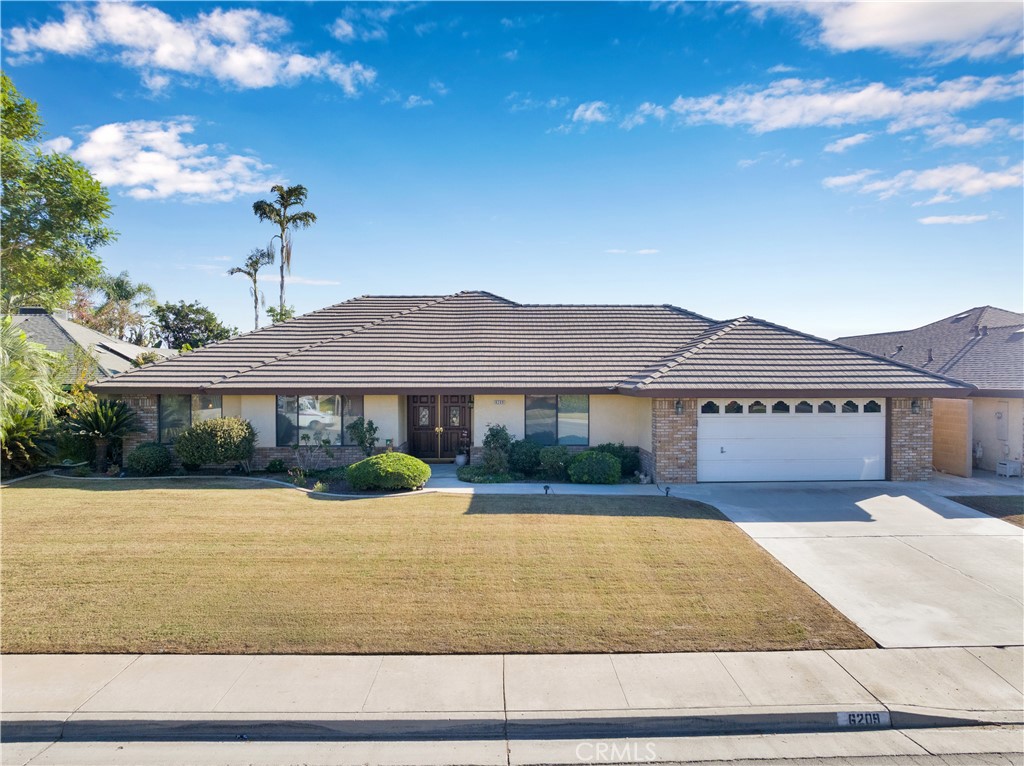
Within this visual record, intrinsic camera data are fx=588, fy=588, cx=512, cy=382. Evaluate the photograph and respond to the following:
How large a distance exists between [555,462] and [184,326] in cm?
4728

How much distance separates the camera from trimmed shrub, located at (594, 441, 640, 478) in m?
16.0

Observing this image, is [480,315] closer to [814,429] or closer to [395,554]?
[814,429]

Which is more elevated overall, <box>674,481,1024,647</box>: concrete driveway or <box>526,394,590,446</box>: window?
<box>526,394,590,446</box>: window

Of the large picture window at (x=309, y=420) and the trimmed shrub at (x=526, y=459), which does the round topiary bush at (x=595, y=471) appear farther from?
the large picture window at (x=309, y=420)

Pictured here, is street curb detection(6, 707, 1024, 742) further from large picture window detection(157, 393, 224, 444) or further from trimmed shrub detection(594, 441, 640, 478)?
large picture window detection(157, 393, 224, 444)

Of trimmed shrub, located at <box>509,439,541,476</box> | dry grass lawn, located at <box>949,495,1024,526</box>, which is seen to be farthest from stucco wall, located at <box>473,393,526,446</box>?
dry grass lawn, located at <box>949,495,1024,526</box>

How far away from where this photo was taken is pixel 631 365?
1769 centimetres

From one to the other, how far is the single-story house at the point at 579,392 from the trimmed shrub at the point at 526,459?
1097 mm

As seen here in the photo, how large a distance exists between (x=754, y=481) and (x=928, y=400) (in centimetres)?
496

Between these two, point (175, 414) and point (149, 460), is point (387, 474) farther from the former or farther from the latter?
point (175, 414)

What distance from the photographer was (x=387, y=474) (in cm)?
1343

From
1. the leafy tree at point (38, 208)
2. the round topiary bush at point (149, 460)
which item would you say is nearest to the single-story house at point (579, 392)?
the round topiary bush at point (149, 460)

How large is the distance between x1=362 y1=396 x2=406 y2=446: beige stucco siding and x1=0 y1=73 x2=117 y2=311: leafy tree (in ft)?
34.8

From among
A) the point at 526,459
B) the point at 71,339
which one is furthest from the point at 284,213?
the point at 526,459
